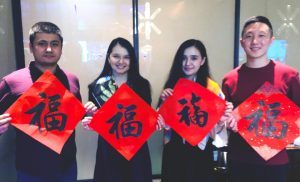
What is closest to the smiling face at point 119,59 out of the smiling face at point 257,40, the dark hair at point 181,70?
the dark hair at point 181,70

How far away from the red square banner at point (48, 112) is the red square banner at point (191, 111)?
2.02 ft

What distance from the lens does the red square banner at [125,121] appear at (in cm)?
182

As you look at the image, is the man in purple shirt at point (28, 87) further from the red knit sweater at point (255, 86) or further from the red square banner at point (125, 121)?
the red knit sweater at point (255, 86)

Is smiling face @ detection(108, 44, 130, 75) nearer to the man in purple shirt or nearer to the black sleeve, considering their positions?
the man in purple shirt

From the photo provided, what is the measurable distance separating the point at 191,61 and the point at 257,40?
50 cm

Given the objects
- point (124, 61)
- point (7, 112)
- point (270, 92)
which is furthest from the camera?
point (124, 61)

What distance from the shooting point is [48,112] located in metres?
1.71

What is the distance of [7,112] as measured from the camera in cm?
161

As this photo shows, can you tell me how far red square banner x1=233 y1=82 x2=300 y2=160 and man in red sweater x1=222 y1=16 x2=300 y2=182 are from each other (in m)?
0.05

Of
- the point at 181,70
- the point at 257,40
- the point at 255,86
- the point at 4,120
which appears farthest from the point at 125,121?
the point at 257,40

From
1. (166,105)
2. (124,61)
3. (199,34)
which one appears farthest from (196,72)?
(199,34)

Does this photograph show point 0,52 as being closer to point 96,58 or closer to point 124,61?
point 96,58

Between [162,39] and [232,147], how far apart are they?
5.06ft

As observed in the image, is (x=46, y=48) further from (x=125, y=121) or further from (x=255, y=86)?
(x=255, y=86)
